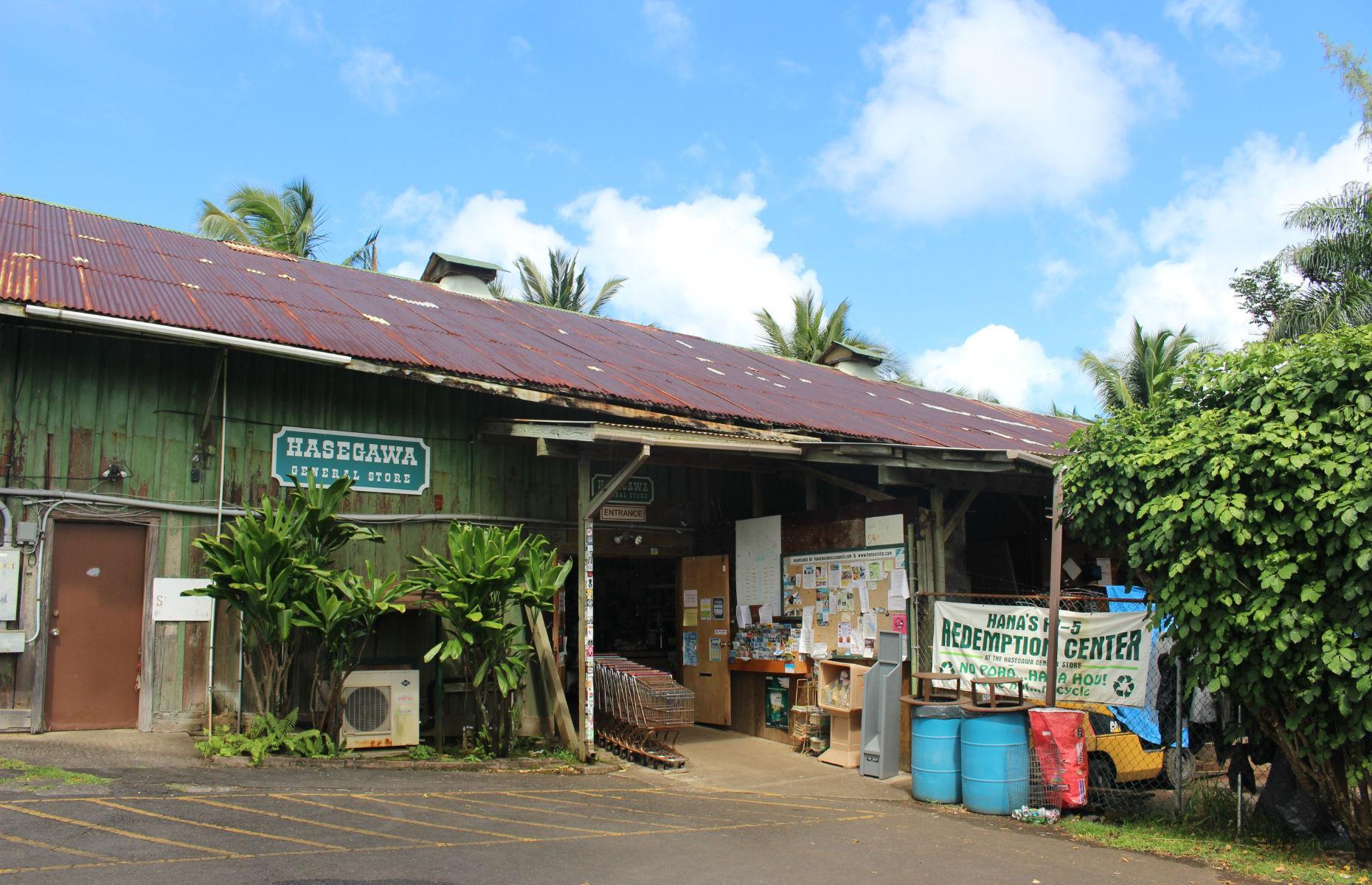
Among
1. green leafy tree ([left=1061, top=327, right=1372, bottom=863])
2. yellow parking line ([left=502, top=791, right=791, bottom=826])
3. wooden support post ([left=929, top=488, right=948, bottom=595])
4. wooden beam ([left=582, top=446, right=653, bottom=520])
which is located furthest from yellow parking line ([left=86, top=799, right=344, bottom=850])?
wooden support post ([left=929, top=488, right=948, bottom=595])

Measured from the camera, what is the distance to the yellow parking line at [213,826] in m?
6.03

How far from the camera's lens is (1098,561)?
48.4 ft

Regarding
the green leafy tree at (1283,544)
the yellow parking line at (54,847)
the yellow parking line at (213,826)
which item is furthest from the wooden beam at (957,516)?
the yellow parking line at (54,847)

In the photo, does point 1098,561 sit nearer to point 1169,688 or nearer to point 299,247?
point 1169,688

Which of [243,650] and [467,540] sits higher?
[467,540]

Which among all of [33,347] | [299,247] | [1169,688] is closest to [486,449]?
[33,347]

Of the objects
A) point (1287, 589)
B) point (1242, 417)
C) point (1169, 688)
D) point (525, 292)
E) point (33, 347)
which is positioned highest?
point (525, 292)

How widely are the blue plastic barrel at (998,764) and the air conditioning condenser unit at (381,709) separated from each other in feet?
16.6

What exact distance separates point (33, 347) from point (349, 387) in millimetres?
2607

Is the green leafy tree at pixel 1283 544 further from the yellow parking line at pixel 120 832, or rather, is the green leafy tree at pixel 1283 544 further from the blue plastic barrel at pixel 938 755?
the yellow parking line at pixel 120 832

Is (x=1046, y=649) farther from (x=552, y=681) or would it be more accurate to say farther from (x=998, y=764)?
(x=552, y=681)

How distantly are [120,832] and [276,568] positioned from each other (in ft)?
9.61

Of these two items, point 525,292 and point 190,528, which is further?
point 525,292

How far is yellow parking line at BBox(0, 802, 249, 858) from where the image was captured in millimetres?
5719
